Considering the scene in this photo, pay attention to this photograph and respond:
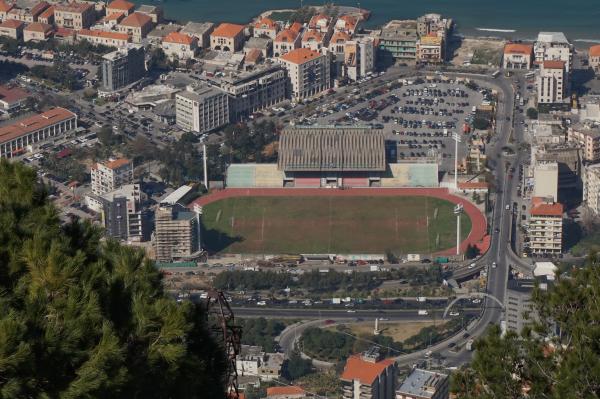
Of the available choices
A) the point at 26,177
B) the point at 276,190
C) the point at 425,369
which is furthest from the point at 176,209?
the point at 26,177

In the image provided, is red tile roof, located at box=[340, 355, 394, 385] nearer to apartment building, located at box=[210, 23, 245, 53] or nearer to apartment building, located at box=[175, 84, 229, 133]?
apartment building, located at box=[175, 84, 229, 133]

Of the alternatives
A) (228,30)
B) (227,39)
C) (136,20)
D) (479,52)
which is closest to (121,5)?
(136,20)

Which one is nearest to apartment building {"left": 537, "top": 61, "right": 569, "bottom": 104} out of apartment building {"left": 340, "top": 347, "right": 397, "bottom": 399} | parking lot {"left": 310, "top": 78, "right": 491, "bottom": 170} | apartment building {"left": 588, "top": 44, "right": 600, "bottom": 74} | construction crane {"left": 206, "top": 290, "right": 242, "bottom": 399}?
parking lot {"left": 310, "top": 78, "right": 491, "bottom": 170}

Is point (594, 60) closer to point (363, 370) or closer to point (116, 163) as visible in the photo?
point (116, 163)

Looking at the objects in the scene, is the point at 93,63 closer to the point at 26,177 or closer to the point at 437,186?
the point at 437,186

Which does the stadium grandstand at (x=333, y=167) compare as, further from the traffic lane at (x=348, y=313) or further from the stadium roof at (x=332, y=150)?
the traffic lane at (x=348, y=313)

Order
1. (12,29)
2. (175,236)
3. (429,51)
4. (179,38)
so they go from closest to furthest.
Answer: (175,236), (429,51), (179,38), (12,29)
